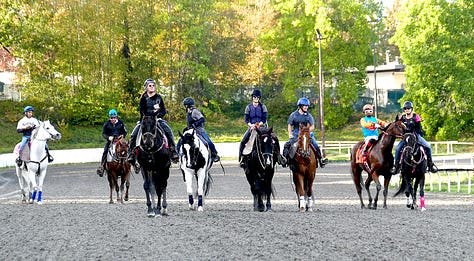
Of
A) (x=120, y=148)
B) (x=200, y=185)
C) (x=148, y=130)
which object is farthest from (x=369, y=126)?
(x=120, y=148)

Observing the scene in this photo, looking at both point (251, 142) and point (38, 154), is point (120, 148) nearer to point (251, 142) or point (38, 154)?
point (38, 154)

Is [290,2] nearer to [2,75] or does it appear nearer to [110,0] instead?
[110,0]

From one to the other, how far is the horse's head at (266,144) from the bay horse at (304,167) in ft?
2.06

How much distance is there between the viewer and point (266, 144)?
1805 centimetres

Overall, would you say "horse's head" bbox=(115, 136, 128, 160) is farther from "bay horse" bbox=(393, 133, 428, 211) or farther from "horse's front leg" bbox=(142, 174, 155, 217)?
"bay horse" bbox=(393, 133, 428, 211)

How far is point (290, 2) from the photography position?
71062 millimetres

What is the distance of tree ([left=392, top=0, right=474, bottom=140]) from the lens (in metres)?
61.0

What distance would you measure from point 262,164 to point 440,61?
45.6 meters

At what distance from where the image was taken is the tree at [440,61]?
2400 inches

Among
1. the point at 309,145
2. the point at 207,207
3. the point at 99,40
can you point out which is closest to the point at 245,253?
the point at 309,145

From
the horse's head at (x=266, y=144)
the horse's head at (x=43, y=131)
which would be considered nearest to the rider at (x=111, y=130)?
the horse's head at (x=43, y=131)

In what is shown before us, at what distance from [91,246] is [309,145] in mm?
7089

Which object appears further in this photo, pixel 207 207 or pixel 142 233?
pixel 207 207

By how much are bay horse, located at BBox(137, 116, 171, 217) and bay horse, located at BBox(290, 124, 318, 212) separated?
2840mm
